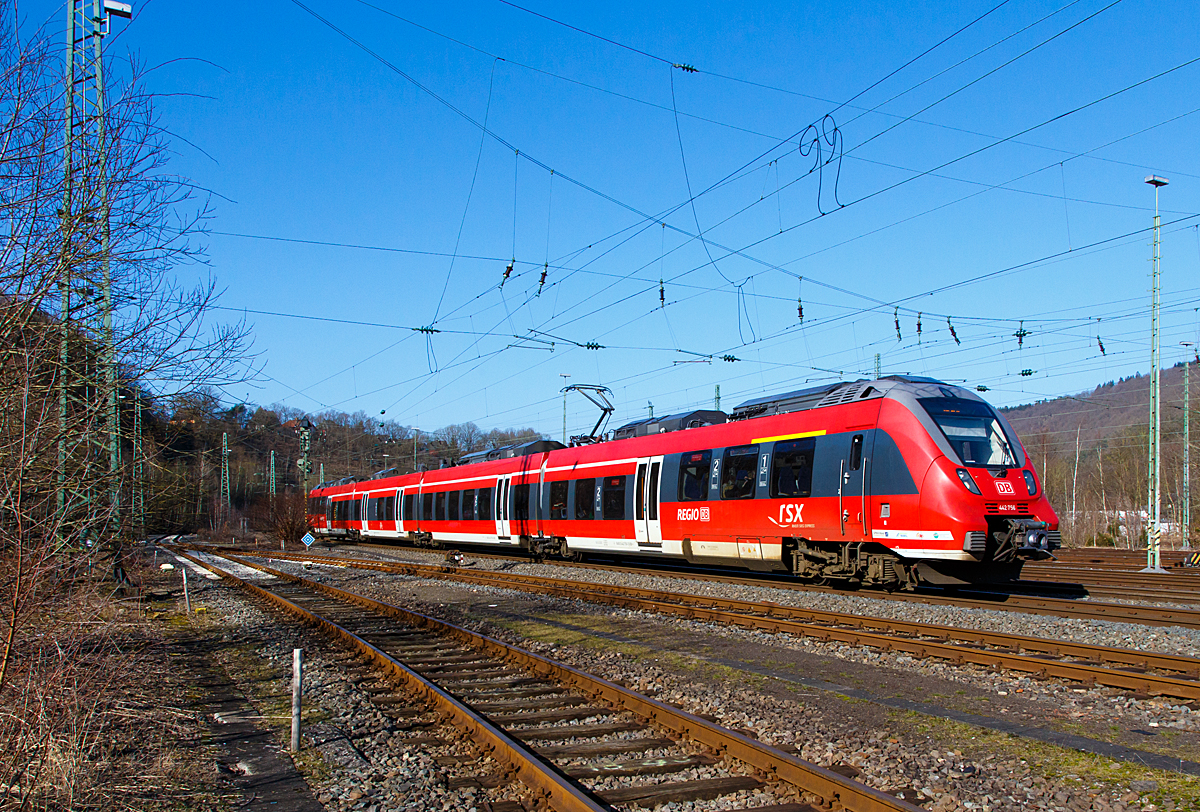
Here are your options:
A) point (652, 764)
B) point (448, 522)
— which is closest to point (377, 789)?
point (652, 764)

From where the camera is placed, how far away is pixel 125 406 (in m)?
6.82

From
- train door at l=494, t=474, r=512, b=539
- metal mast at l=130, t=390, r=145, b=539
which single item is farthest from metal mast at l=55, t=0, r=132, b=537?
train door at l=494, t=474, r=512, b=539

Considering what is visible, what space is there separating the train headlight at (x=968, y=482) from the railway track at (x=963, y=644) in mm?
2568

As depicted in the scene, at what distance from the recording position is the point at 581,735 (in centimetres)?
643

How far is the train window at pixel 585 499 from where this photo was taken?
908 inches

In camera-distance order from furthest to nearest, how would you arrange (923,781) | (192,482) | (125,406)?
(192,482)
(125,406)
(923,781)

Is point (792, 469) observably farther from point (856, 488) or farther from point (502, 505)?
point (502, 505)

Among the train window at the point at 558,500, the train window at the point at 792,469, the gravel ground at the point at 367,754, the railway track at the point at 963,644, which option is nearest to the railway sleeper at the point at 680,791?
the gravel ground at the point at 367,754

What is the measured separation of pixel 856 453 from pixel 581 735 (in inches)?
362

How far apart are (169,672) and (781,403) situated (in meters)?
11.9

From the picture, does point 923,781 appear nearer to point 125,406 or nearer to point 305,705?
point 305,705

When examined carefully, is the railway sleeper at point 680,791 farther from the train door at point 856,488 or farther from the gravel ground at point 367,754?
the train door at point 856,488

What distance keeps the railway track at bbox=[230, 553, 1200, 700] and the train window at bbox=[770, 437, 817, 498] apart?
8.68ft

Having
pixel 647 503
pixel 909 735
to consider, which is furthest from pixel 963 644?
pixel 647 503
